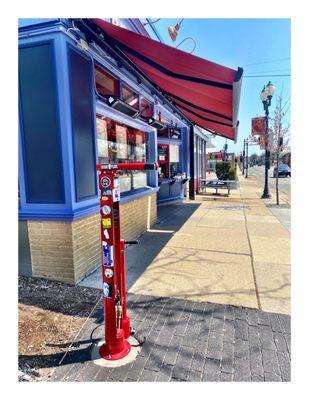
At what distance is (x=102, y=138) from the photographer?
4.62 m

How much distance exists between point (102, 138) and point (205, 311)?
313 centimetres

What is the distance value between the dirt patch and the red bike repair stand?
17.7 inches

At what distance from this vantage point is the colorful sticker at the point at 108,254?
2230mm

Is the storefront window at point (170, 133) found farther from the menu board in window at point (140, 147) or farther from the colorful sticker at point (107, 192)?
the colorful sticker at point (107, 192)

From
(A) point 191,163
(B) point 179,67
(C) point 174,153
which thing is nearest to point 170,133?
(C) point 174,153

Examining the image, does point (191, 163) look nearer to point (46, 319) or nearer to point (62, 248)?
point (62, 248)

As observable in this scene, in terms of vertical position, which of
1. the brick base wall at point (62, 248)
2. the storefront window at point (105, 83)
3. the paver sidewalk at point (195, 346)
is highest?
the storefront window at point (105, 83)

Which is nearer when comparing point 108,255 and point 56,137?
point 108,255

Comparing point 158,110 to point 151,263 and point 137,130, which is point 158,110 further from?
point 151,263

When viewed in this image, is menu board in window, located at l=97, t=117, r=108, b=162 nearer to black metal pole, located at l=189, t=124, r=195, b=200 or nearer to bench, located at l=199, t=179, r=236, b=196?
black metal pole, located at l=189, t=124, r=195, b=200

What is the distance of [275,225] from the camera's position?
7078mm

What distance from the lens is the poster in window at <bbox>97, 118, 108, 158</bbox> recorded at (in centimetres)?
448

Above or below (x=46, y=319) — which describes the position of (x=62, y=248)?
above

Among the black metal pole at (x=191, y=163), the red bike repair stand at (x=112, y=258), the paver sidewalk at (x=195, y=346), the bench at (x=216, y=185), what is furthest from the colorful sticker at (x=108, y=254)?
the bench at (x=216, y=185)
